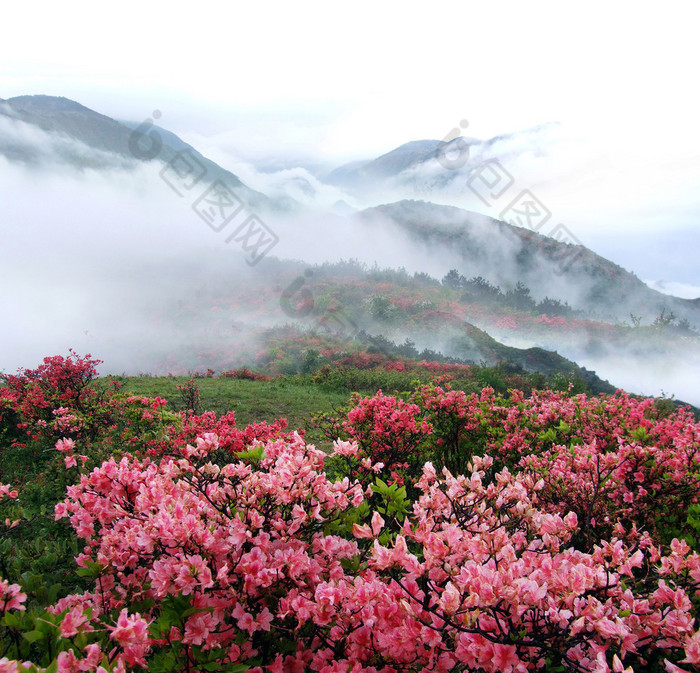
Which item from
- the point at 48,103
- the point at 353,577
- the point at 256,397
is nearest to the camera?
the point at 353,577

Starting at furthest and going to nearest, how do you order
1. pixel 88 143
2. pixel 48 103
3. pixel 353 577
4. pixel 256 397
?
1. pixel 48 103
2. pixel 88 143
3. pixel 256 397
4. pixel 353 577

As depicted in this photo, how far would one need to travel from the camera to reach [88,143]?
141 ft

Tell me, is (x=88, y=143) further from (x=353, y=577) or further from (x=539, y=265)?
(x=353, y=577)

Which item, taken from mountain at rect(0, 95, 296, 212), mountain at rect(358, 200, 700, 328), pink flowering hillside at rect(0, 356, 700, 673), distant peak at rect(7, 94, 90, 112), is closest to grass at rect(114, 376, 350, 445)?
pink flowering hillside at rect(0, 356, 700, 673)

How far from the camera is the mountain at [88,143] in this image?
3606cm

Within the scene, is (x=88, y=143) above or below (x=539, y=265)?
above

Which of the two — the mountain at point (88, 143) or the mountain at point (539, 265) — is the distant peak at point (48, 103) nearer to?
the mountain at point (88, 143)

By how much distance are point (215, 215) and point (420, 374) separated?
101ft

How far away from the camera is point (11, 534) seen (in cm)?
371

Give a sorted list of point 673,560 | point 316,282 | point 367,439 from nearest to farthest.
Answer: point 673,560
point 367,439
point 316,282

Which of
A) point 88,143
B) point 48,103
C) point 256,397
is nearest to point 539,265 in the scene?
point 256,397

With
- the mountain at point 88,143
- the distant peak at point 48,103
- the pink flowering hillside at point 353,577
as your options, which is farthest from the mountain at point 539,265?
the distant peak at point 48,103

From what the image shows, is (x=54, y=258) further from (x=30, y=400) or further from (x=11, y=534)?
(x=11, y=534)

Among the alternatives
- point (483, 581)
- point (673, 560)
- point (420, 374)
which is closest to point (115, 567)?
point (483, 581)
